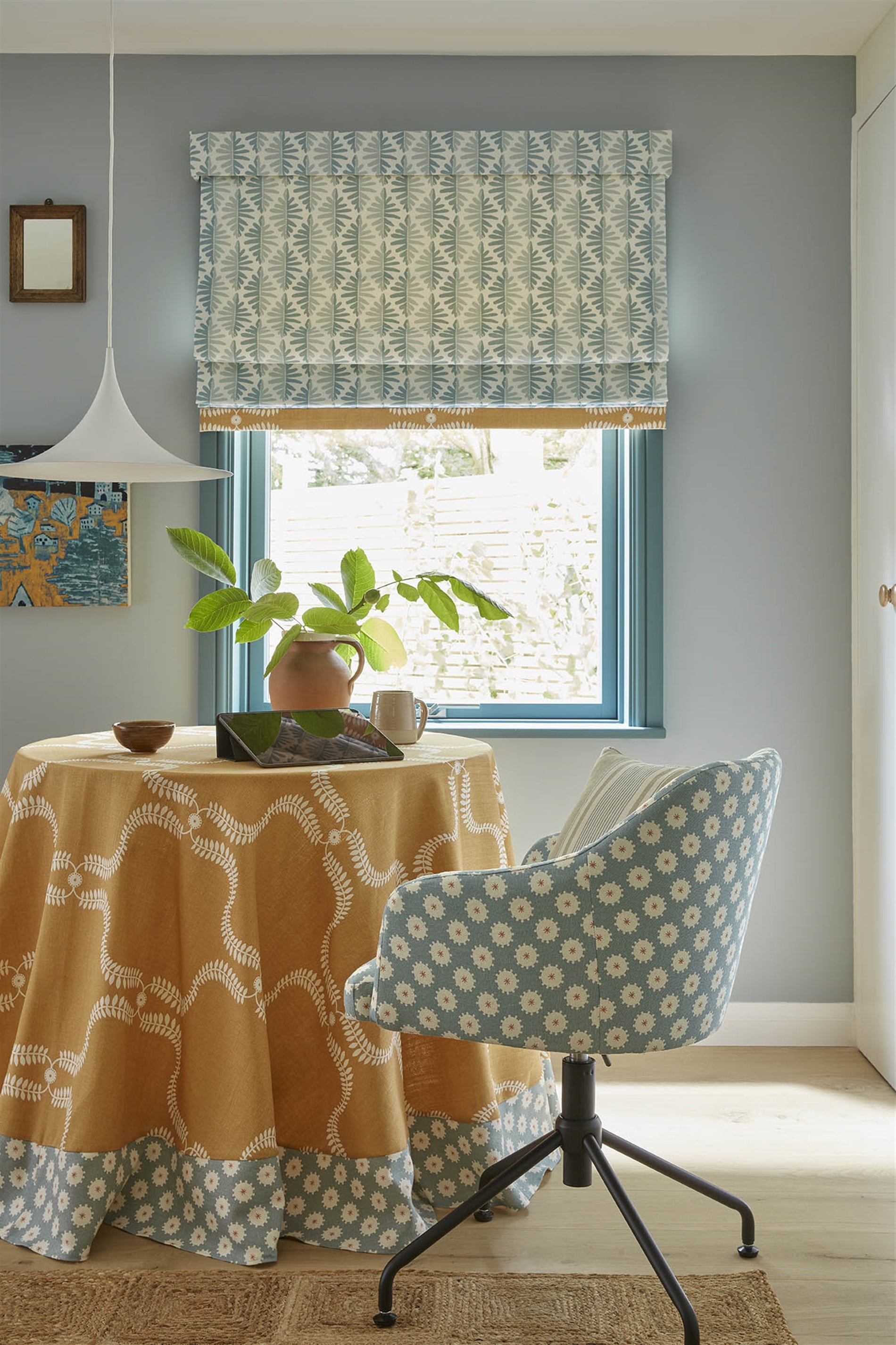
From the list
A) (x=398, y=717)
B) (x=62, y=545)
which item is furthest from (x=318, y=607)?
(x=62, y=545)

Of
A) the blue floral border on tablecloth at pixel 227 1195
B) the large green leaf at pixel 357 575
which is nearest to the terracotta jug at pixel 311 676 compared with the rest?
the large green leaf at pixel 357 575

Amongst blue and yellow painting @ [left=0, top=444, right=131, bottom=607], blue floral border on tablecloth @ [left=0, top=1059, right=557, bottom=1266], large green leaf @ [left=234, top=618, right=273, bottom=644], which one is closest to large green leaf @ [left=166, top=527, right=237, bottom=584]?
large green leaf @ [left=234, top=618, right=273, bottom=644]

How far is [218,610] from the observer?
2.33 m

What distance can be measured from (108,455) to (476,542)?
1.27 metres

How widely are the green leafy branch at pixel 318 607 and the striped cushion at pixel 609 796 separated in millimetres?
482

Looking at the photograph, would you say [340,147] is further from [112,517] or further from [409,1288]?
[409,1288]

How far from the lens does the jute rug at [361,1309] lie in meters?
1.62

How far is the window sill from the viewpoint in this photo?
2.97 m

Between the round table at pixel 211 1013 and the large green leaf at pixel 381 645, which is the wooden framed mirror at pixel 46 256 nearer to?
the large green leaf at pixel 381 645

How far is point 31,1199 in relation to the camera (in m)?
1.86

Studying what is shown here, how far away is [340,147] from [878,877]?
240 centimetres

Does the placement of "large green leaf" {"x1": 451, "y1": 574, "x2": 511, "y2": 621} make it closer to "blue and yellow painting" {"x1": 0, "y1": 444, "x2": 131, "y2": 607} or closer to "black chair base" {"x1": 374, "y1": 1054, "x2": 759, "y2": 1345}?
"black chair base" {"x1": 374, "y1": 1054, "x2": 759, "y2": 1345}

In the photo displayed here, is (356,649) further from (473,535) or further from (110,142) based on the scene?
(110,142)

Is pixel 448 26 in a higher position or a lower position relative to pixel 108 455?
higher
